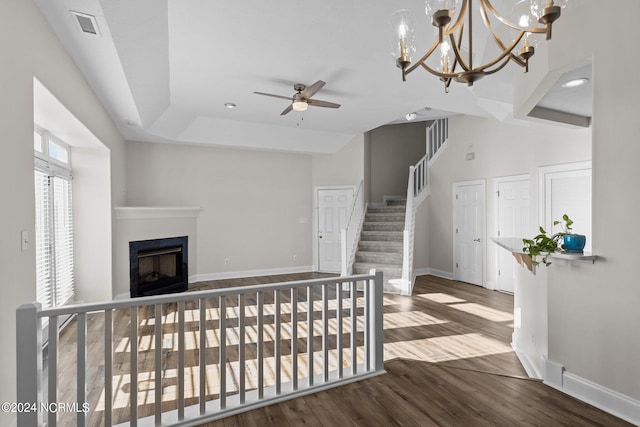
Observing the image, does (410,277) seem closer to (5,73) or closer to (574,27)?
(574,27)

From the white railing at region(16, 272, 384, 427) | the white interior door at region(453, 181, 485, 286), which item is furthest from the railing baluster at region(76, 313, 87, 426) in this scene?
the white interior door at region(453, 181, 485, 286)

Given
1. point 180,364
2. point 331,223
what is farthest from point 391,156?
point 180,364

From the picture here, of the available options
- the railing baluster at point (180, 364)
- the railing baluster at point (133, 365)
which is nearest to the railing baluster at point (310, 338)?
the railing baluster at point (180, 364)

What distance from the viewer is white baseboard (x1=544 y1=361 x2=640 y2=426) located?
2.17 m

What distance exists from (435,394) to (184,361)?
1831 millimetres

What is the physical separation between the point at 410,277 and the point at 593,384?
12.0 feet

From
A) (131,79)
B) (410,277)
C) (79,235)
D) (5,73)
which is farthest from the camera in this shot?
(410,277)

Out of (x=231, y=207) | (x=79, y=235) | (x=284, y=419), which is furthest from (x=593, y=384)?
(x=231, y=207)

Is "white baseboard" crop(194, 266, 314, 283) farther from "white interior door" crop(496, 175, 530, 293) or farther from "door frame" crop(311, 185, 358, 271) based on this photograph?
"white interior door" crop(496, 175, 530, 293)

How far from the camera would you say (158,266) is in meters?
6.34

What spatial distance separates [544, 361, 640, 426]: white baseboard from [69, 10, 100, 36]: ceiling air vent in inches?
163

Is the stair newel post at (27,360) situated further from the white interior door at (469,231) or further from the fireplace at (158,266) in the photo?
the white interior door at (469,231)

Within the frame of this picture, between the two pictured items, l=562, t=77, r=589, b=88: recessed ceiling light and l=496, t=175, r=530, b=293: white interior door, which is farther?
l=496, t=175, r=530, b=293: white interior door

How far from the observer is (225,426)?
217 centimetres
